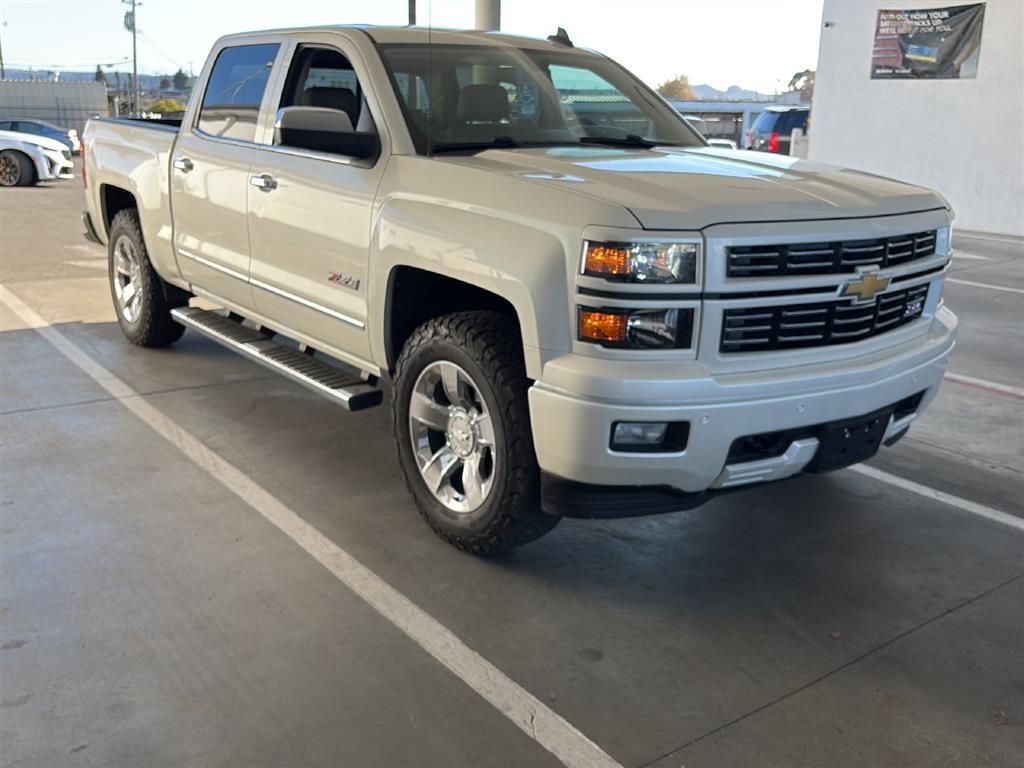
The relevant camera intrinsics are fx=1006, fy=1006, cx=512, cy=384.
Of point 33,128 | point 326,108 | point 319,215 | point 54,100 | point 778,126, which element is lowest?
point 319,215

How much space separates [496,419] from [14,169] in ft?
62.5

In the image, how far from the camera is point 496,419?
3.56 m

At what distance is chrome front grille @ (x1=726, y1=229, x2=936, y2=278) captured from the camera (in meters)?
3.25

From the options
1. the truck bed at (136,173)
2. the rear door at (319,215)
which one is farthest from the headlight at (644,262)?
the truck bed at (136,173)

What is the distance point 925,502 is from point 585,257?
8.00 ft

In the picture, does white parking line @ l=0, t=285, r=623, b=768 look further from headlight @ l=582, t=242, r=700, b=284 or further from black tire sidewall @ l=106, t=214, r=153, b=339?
headlight @ l=582, t=242, r=700, b=284

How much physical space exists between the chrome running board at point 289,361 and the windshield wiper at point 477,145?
1.08 m

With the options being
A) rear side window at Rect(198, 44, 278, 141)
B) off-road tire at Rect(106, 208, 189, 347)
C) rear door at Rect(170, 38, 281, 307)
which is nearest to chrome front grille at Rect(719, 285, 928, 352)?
rear door at Rect(170, 38, 281, 307)

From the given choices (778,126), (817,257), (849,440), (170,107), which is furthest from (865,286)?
(778,126)

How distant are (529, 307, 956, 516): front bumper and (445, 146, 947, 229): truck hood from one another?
51cm

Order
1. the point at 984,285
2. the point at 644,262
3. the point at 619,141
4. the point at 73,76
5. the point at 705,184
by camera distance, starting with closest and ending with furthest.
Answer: the point at 644,262
the point at 705,184
the point at 619,141
the point at 984,285
the point at 73,76

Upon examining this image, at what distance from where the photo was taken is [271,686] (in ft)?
10.00

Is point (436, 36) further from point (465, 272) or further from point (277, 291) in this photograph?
point (465, 272)

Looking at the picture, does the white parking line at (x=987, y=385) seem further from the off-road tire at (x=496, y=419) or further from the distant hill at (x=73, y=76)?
the distant hill at (x=73, y=76)
